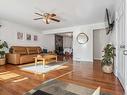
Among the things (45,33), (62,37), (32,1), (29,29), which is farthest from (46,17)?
(62,37)

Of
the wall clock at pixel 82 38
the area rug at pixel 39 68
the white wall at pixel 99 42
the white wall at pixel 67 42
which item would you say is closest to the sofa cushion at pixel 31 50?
the area rug at pixel 39 68

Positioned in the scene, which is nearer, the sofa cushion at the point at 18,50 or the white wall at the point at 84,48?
the sofa cushion at the point at 18,50

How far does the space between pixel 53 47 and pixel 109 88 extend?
7705mm

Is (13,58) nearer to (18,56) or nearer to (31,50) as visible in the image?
(18,56)

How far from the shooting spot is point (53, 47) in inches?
386

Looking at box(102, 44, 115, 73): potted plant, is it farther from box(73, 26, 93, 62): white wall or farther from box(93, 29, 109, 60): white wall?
box(93, 29, 109, 60): white wall

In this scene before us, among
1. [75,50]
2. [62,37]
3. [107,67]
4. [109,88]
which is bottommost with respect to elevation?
[109,88]

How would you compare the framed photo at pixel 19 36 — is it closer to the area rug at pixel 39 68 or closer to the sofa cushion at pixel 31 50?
the sofa cushion at pixel 31 50

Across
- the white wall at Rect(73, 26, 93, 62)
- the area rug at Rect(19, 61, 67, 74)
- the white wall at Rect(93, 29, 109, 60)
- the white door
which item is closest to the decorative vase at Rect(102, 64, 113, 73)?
the white door

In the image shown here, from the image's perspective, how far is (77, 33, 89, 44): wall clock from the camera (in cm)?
680

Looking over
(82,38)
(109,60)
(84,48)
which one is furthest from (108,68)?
(82,38)

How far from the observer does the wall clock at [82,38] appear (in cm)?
680

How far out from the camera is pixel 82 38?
6.90m

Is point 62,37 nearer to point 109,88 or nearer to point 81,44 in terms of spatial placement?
point 81,44
